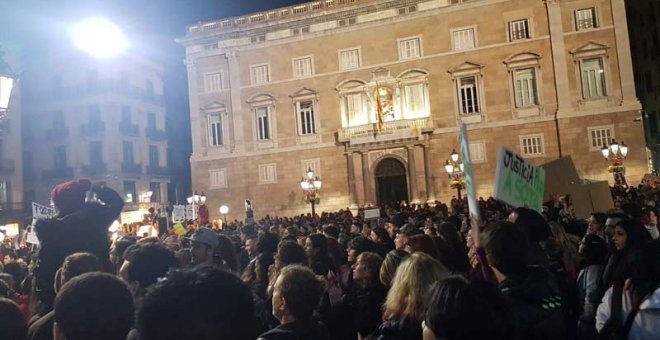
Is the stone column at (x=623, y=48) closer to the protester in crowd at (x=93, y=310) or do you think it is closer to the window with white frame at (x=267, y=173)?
the window with white frame at (x=267, y=173)

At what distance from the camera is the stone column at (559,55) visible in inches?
1147

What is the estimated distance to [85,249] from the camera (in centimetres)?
509

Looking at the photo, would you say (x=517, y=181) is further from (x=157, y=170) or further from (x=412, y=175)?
(x=157, y=170)

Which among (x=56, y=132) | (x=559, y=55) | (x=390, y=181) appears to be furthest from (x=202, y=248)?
(x=56, y=132)

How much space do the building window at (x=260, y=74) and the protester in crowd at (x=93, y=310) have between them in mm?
32478

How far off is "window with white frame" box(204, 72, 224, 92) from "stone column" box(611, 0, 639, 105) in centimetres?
2351

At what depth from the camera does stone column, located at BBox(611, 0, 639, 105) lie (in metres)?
28.3

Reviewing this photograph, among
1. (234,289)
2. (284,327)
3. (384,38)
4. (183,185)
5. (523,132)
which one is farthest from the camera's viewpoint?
(183,185)

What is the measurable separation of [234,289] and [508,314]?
50.3 inches

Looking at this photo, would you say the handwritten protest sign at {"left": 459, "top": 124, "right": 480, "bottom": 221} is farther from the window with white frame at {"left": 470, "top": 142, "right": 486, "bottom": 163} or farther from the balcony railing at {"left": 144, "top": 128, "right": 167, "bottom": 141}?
the balcony railing at {"left": 144, "top": 128, "right": 167, "bottom": 141}

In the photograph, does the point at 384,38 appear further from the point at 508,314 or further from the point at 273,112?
the point at 508,314

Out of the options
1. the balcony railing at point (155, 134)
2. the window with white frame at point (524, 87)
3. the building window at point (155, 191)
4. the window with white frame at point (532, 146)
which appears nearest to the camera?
the window with white frame at point (532, 146)

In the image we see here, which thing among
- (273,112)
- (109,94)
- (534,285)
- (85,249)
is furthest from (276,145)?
(534,285)

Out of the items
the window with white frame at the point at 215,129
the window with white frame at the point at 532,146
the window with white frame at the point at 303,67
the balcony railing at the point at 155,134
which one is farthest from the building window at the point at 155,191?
the window with white frame at the point at 532,146
